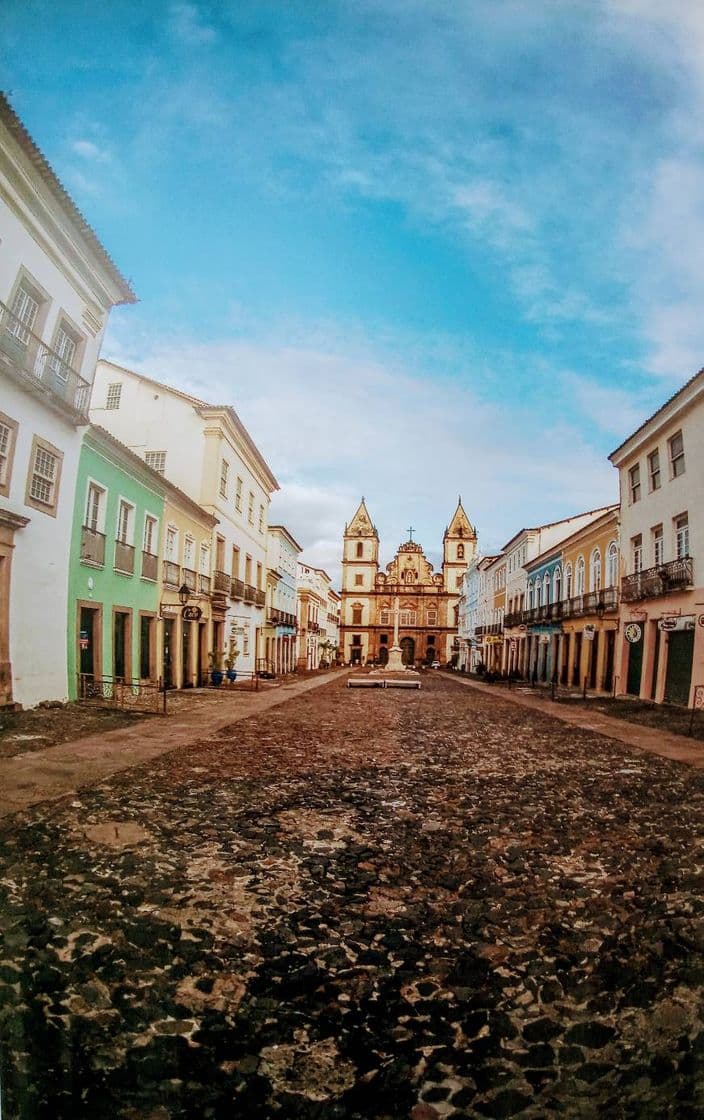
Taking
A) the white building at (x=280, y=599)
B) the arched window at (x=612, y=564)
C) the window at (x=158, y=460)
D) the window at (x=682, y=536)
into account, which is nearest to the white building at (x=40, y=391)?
the window at (x=158, y=460)

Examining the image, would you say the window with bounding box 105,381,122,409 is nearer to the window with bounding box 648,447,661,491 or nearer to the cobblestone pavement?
the cobblestone pavement

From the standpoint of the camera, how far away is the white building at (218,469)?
9.51 m

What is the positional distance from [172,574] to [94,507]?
11.3 metres

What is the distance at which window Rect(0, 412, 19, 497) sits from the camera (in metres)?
3.64

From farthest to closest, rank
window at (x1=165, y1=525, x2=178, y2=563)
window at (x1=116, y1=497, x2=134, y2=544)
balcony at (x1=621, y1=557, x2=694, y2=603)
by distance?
balcony at (x1=621, y1=557, x2=694, y2=603)
window at (x1=165, y1=525, x2=178, y2=563)
window at (x1=116, y1=497, x2=134, y2=544)

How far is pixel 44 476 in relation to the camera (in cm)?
471

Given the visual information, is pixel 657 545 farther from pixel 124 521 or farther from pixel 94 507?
pixel 94 507

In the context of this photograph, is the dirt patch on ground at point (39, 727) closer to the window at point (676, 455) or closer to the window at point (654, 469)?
the window at point (676, 455)

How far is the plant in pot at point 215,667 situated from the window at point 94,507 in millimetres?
16415

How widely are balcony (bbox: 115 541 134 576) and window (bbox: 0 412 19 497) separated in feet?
11.3

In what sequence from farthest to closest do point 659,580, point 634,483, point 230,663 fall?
point 230,663, point 634,483, point 659,580

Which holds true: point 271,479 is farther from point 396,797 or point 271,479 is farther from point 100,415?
point 396,797

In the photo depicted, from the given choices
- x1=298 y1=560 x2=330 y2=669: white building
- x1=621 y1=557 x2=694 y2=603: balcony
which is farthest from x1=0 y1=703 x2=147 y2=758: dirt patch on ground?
x1=298 y1=560 x2=330 y2=669: white building

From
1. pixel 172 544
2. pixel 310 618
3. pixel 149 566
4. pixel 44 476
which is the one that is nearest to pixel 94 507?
pixel 44 476
